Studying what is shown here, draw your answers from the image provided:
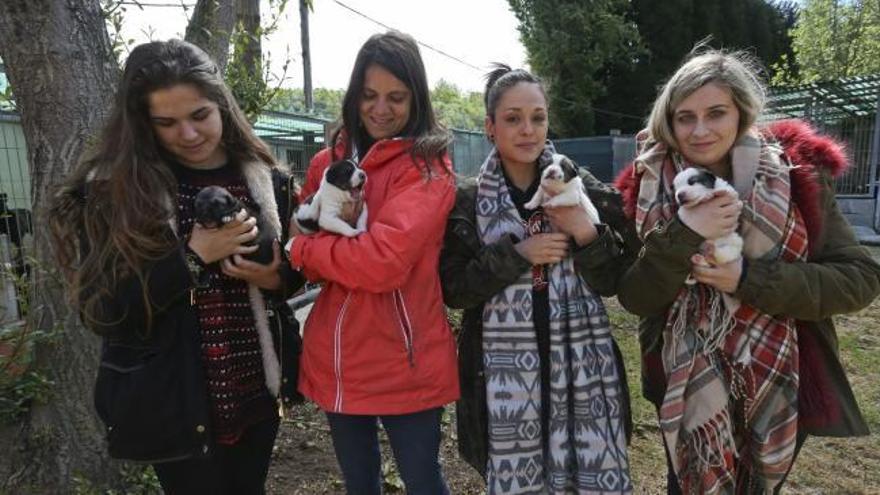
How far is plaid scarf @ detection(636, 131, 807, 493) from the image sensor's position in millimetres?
1981

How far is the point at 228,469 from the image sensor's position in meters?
2.07

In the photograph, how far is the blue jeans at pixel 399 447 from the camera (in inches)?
84.0

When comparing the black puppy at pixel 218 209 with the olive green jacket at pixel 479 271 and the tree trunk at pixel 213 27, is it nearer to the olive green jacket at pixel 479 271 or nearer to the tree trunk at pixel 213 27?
the olive green jacket at pixel 479 271

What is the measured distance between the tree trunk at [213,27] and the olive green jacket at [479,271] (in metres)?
1.73

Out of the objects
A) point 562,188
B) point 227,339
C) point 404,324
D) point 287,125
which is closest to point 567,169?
point 562,188

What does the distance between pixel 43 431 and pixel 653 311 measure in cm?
299

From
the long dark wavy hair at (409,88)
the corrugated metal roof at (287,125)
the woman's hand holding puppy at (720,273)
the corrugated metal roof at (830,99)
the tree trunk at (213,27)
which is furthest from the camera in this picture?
the corrugated metal roof at (830,99)

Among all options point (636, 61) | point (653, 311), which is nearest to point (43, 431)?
point (653, 311)

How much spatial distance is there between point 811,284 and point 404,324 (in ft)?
4.33

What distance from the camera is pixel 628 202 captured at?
7.51ft

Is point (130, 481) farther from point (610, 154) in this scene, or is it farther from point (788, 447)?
point (610, 154)

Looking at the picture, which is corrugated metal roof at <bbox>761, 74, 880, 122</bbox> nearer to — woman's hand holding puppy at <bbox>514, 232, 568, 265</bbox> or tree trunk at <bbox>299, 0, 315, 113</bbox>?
tree trunk at <bbox>299, 0, 315, 113</bbox>

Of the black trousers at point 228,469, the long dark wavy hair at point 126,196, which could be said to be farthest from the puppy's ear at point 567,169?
the black trousers at point 228,469

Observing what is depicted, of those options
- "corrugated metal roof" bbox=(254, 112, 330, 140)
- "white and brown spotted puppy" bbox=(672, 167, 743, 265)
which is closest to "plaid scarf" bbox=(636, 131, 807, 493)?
"white and brown spotted puppy" bbox=(672, 167, 743, 265)
